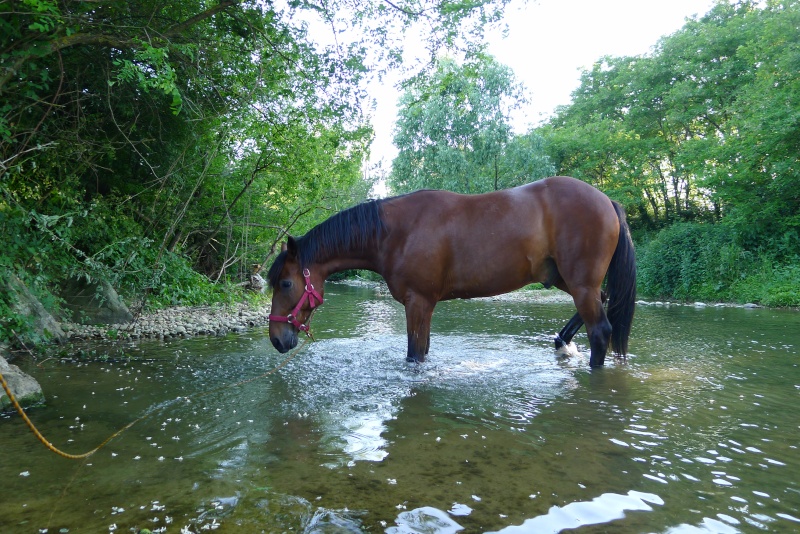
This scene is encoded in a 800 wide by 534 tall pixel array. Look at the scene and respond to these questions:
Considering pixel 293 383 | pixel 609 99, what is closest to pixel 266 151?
pixel 293 383

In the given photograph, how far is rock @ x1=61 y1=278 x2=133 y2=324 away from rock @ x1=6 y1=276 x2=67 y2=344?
0.90 m

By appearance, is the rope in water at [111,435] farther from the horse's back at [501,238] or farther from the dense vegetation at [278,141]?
the dense vegetation at [278,141]

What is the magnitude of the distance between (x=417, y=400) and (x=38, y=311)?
5474 millimetres

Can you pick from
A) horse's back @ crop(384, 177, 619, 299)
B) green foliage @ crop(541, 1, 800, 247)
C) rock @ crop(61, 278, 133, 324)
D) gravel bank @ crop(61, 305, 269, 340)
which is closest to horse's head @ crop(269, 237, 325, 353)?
horse's back @ crop(384, 177, 619, 299)

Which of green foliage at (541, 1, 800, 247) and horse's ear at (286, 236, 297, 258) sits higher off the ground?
green foliage at (541, 1, 800, 247)

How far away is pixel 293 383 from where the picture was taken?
457 cm

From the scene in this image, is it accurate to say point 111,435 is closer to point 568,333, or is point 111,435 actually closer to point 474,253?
point 474,253

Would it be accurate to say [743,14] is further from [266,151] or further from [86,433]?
[86,433]

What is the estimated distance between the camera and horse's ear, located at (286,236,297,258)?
5.11 m

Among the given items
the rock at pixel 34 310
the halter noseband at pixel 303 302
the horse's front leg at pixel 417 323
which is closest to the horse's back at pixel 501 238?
the horse's front leg at pixel 417 323

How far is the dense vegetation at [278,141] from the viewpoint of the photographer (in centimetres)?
589

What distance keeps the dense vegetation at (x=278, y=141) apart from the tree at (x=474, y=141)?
118 mm

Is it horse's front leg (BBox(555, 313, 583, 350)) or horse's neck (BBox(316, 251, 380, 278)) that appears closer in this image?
horse's neck (BBox(316, 251, 380, 278))

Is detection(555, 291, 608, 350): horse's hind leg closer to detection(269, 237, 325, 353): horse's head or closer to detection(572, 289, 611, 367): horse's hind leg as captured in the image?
detection(572, 289, 611, 367): horse's hind leg
